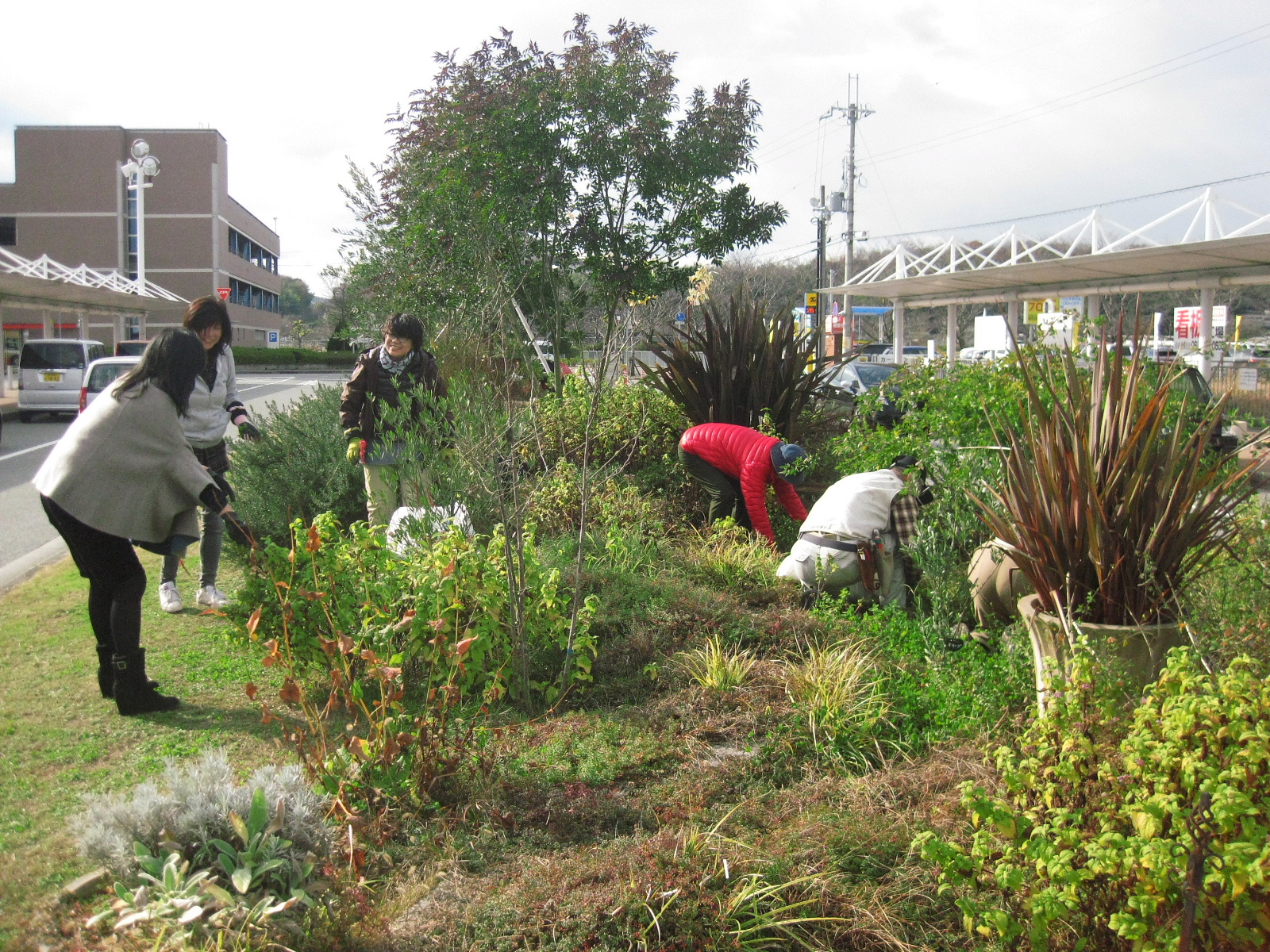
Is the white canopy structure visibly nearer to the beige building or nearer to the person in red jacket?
the person in red jacket

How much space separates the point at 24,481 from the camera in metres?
12.7

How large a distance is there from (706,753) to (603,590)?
147 centimetres

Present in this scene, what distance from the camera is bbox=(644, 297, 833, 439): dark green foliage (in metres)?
8.37

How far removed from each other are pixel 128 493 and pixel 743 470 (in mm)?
3787

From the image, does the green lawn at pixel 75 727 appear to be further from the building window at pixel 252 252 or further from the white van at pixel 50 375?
the building window at pixel 252 252

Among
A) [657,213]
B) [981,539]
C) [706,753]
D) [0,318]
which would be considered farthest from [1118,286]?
[0,318]

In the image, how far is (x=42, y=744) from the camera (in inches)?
149

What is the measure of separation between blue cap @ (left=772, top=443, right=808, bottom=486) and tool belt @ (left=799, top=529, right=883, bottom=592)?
981 mm

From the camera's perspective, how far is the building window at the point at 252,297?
227ft

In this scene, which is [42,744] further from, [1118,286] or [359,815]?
[1118,286]

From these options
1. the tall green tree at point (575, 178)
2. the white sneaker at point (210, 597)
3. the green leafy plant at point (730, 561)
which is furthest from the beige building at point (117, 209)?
the green leafy plant at point (730, 561)

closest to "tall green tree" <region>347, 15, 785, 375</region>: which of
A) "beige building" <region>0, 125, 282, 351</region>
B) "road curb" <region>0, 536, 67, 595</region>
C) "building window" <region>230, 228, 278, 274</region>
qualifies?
"road curb" <region>0, 536, 67, 595</region>

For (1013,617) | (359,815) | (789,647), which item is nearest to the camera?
(359,815)

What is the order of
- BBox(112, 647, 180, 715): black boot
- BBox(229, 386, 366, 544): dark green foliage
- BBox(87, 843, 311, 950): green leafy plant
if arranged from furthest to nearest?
BBox(229, 386, 366, 544): dark green foliage, BBox(112, 647, 180, 715): black boot, BBox(87, 843, 311, 950): green leafy plant
